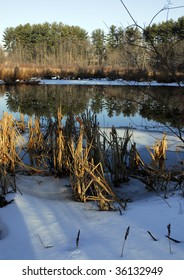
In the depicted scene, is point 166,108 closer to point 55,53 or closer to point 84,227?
point 84,227

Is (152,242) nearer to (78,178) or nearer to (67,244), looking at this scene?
(67,244)

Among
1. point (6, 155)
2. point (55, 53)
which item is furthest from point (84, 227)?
point (55, 53)

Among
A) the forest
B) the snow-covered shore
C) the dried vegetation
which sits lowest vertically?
the snow-covered shore

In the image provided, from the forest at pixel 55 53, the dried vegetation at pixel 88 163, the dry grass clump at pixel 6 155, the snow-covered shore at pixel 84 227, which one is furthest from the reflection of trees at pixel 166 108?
the forest at pixel 55 53

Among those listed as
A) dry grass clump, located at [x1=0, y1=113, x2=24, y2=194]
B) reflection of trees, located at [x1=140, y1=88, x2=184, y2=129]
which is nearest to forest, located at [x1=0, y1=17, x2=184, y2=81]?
reflection of trees, located at [x1=140, y1=88, x2=184, y2=129]

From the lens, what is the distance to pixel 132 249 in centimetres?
205

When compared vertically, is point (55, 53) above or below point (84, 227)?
above

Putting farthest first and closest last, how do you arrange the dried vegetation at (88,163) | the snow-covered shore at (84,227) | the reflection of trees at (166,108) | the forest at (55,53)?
1. the forest at (55,53)
2. the dried vegetation at (88,163)
3. the reflection of trees at (166,108)
4. the snow-covered shore at (84,227)

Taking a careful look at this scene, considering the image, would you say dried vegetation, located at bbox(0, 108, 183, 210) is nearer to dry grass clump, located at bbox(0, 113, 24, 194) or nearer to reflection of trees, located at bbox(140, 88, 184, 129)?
dry grass clump, located at bbox(0, 113, 24, 194)

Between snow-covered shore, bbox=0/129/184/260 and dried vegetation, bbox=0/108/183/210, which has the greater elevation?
dried vegetation, bbox=0/108/183/210

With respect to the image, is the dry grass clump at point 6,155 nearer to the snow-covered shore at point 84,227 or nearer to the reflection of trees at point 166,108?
the snow-covered shore at point 84,227

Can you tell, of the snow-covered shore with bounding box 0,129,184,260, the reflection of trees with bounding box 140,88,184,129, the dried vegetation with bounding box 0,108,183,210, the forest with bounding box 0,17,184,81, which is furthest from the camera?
the forest with bounding box 0,17,184,81

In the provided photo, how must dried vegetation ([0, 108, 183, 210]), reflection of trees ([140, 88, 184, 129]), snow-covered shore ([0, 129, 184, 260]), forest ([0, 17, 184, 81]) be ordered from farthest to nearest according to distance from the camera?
forest ([0, 17, 184, 81]) → dried vegetation ([0, 108, 183, 210]) → reflection of trees ([140, 88, 184, 129]) → snow-covered shore ([0, 129, 184, 260])

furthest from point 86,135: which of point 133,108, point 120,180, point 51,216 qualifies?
point 133,108
